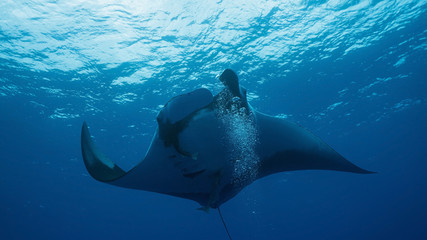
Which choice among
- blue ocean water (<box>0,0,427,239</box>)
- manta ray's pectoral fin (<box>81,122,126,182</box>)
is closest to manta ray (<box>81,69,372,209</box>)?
manta ray's pectoral fin (<box>81,122,126,182</box>)

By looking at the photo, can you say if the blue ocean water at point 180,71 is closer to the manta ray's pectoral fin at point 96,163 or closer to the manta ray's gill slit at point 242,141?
the manta ray's pectoral fin at point 96,163

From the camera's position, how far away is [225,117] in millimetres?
3094

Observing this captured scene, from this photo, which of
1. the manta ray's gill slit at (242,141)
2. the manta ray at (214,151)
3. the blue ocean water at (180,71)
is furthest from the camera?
the blue ocean water at (180,71)

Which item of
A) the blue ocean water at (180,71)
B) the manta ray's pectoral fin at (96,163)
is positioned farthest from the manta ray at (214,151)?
the blue ocean water at (180,71)

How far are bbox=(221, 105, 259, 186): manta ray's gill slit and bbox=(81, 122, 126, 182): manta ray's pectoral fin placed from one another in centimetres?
145

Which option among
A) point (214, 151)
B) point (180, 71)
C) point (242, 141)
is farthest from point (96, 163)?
point (180, 71)

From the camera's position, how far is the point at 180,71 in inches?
437

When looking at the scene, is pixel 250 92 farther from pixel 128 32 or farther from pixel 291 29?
pixel 128 32

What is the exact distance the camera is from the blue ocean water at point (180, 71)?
341 inches

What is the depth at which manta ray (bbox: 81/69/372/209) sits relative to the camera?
2846 millimetres

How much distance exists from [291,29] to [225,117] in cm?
799

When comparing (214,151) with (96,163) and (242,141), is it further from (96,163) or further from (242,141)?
(96,163)

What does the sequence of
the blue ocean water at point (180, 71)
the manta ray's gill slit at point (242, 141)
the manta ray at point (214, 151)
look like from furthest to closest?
the blue ocean water at point (180, 71)
the manta ray's gill slit at point (242, 141)
the manta ray at point (214, 151)

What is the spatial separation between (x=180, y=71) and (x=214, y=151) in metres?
8.38
